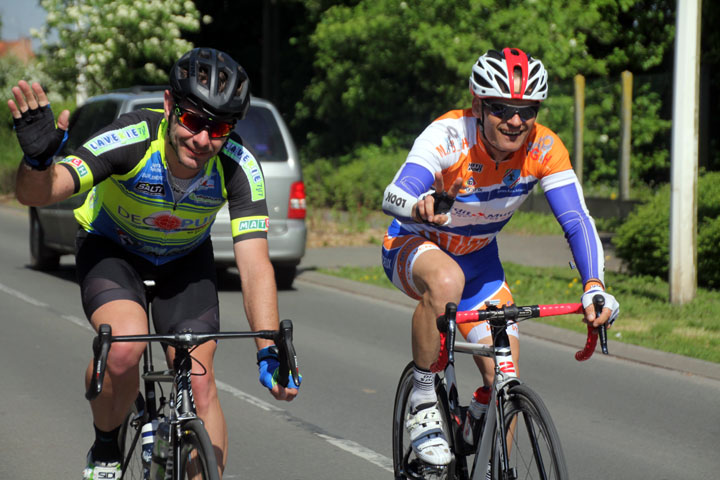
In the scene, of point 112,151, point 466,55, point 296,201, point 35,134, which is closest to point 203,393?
point 112,151

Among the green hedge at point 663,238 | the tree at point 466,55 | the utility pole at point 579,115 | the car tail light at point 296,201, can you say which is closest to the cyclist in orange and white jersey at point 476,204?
the car tail light at point 296,201

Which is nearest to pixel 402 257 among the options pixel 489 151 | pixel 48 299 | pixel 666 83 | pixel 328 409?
pixel 489 151

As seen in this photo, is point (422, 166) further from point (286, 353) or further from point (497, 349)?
point (286, 353)

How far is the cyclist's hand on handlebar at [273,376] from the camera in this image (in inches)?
138

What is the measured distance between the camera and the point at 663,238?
39.1 feet

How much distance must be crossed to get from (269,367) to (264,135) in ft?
26.9

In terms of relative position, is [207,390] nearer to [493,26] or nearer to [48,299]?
[48,299]

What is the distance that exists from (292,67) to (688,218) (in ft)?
73.8

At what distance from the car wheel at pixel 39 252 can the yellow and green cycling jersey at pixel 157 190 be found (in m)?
9.01

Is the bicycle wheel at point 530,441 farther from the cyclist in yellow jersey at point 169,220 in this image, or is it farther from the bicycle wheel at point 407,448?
the cyclist in yellow jersey at point 169,220

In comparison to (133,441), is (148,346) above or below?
above

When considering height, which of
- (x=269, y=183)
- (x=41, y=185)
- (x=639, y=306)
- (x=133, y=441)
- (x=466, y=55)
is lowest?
(x=639, y=306)

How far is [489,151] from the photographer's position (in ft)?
14.8

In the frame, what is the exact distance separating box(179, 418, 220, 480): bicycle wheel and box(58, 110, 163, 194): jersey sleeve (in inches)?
36.9
